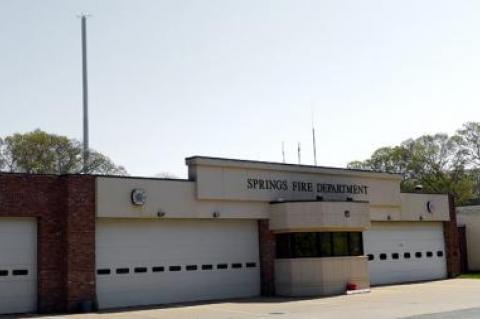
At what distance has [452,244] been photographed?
129ft

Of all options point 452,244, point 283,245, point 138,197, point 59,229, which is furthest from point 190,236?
point 452,244

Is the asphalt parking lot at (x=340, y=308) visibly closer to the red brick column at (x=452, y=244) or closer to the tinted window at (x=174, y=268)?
the tinted window at (x=174, y=268)

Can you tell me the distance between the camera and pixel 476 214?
4316 cm

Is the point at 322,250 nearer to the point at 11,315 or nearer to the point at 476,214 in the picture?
the point at 11,315

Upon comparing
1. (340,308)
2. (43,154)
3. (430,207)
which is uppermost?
(43,154)

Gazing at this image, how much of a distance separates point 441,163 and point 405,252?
4008 cm

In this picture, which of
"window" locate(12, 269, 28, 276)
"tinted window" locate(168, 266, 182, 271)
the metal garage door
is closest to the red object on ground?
"tinted window" locate(168, 266, 182, 271)

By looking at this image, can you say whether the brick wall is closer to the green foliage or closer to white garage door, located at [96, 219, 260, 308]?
white garage door, located at [96, 219, 260, 308]

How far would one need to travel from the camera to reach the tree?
2351 inches

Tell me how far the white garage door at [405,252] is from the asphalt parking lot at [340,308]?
5173mm

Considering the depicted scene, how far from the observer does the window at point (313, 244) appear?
29156 mm

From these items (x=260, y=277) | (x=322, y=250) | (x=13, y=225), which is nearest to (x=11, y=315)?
(x=13, y=225)

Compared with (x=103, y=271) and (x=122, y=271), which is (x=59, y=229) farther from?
(x=122, y=271)

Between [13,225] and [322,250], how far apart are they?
1217cm
